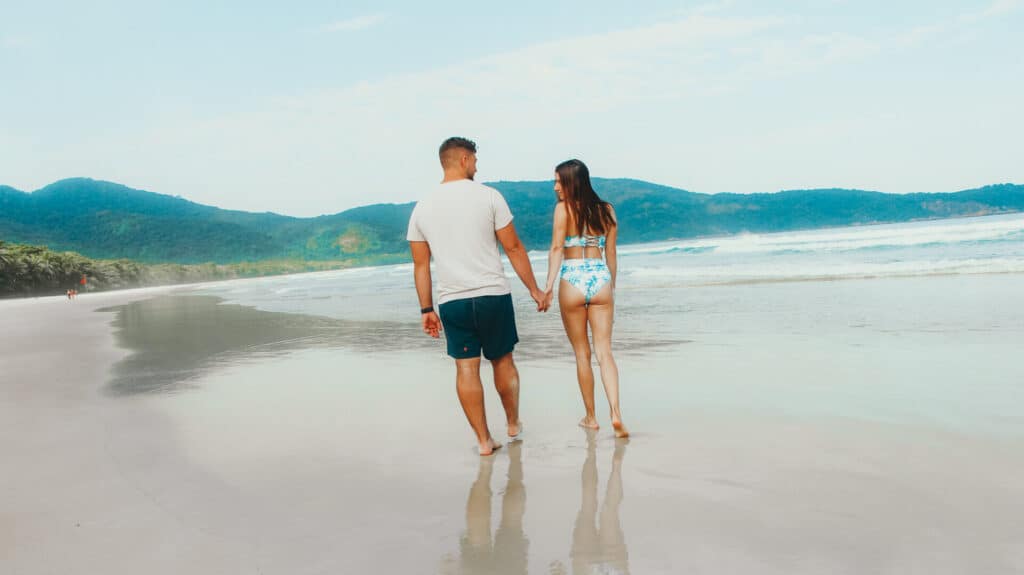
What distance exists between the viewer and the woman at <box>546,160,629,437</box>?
4.77 m

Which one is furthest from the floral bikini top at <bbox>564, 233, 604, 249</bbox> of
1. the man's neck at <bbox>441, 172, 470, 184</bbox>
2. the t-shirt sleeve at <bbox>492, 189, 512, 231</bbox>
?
the man's neck at <bbox>441, 172, 470, 184</bbox>

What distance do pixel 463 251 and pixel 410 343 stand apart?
18.2 feet

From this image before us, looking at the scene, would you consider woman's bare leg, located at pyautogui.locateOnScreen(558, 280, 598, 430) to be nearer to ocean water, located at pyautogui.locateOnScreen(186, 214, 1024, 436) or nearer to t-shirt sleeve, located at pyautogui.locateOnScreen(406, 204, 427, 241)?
ocean water, located at pyautogui.locateOnScreen(186, 214, 1024, 436)

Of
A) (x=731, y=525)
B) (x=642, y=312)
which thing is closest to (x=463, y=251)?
(x=731, y=525)

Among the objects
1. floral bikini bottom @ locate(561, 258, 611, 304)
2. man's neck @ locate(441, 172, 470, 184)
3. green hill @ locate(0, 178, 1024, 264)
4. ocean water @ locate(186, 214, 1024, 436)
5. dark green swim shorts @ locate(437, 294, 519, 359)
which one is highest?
green hill @ locate(0, 178, 1024, 264)

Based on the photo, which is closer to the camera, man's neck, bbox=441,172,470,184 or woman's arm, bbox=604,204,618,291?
man's neck, bbox=441,172,470,184

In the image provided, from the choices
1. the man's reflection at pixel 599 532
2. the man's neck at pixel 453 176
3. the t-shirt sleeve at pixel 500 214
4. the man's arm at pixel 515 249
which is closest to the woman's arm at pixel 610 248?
the man's arm at pixel 515 249

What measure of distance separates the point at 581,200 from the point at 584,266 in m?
0.45

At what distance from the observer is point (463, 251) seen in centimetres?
425

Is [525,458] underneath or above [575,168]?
underneath

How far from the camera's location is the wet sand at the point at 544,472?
111 inches

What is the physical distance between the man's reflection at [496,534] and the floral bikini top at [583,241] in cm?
165

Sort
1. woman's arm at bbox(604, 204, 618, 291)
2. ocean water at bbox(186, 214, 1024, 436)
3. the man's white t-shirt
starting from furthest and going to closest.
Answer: ocean water at bbox(186, 214, 1024, 436) → woman's arm at bbox(604, 204, 618, 291) → the man's white t-shirt

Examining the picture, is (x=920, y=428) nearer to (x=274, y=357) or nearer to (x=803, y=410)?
(x=803, y=410)
